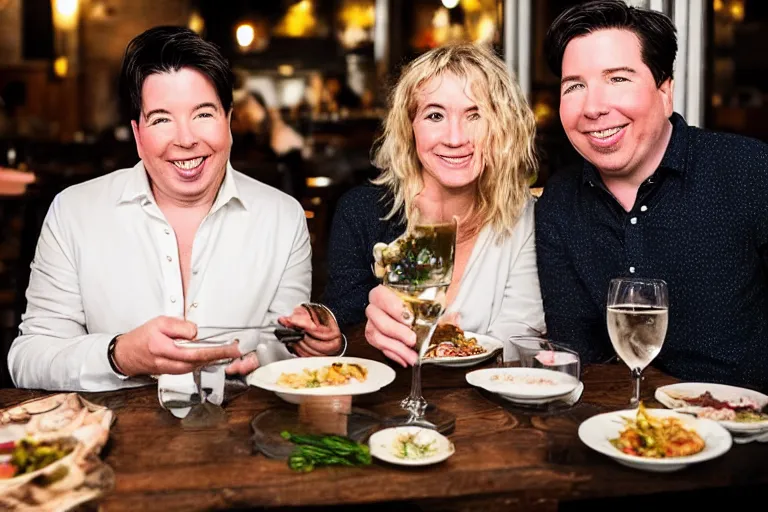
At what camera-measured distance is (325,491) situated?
114 cm

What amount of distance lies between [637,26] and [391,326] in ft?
3.18

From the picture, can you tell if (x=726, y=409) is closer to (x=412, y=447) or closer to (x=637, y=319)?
(x=637, y=319)

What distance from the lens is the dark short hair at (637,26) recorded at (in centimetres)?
199

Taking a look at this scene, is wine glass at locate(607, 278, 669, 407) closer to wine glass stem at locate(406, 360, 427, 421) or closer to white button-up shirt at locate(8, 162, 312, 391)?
wine glass stem at locate(406, 360, 427, 421)

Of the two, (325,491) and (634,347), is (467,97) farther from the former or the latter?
(325,491)

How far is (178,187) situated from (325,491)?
1038 millimetres

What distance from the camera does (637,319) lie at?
4.71ft

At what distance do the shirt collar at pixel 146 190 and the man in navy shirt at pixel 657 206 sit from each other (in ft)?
2.66

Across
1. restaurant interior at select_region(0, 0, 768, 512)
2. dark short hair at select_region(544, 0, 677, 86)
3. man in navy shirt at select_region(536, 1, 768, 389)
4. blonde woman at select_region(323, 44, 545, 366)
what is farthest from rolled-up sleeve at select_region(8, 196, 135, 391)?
dark short hair at select_region(544, 0, 677, 86)

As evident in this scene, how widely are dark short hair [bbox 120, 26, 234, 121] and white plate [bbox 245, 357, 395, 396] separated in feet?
2.38

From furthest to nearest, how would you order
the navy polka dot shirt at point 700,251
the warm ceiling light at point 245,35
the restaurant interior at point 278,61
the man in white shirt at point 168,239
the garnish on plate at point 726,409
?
1. the warm ceiling light at point 245,35
2. the restaurant interior at point 278,61
3. the navy polka dot shirt at point 700,251
4. the man in white shirt at point 168,239
5. the garnish on plate at point 726,409

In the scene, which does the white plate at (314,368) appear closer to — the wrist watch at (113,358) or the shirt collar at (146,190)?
the wrist watch at (113,358)

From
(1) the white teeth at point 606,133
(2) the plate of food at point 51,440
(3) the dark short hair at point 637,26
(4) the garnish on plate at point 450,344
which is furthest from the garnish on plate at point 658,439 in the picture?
(3) the dark short hair at point 637,26

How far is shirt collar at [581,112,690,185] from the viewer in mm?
2053
